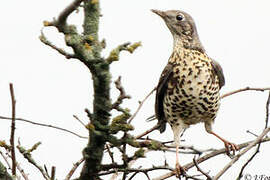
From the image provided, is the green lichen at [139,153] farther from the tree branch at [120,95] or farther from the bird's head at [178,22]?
the bird's head at [178,22]

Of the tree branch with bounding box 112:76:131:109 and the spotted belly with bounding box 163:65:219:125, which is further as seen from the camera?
the spotted belly with bounding box 163:65:219:125

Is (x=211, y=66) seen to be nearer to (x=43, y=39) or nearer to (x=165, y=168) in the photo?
(x=165, y=168)

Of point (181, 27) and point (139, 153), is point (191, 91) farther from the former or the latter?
point (139, 153)

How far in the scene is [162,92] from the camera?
5672 mm

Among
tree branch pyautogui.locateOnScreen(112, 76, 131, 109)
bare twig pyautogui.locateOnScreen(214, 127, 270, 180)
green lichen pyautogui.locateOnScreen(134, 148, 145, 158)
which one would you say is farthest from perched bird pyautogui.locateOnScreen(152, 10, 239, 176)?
tree branch pyautogui.locateOnScreen(112, 76, 131, 109)

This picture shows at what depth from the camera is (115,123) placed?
280 cm

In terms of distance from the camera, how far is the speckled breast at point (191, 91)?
5.32 metres

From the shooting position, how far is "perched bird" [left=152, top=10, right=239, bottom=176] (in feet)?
17.5

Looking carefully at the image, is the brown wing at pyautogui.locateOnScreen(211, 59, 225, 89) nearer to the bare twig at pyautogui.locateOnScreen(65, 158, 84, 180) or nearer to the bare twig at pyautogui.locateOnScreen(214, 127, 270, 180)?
the bare twig at pyautogui.locateOnScreen(214, 127, 270, 180)

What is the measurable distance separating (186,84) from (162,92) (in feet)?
1.40

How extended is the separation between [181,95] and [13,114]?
2.73 metres

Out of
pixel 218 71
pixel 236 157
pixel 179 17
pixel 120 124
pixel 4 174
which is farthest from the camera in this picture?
pixel 179 17

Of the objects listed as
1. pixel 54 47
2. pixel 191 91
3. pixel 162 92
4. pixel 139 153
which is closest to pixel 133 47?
pixel 54 47

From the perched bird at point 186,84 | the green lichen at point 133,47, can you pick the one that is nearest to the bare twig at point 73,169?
the green lichen at point 133,47
